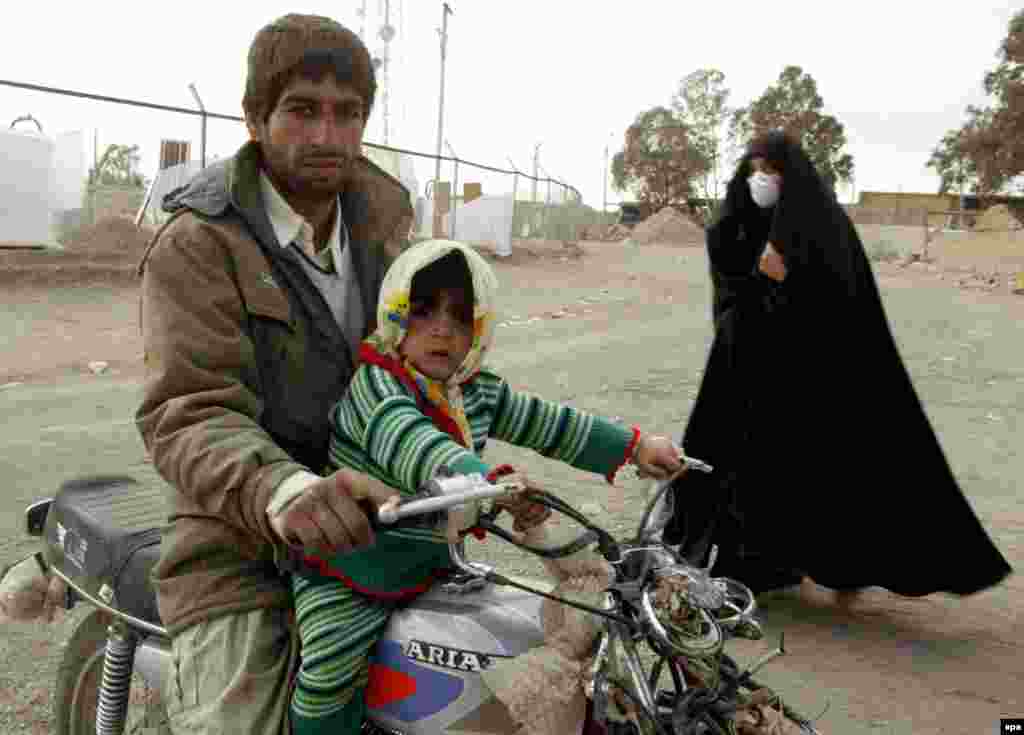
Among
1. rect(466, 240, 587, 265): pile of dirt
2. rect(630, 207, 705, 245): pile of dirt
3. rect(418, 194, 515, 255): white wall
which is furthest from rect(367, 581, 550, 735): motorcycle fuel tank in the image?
rect(630, 207, 705, 245): pile of dirt

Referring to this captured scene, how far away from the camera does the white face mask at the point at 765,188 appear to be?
5.35 metres

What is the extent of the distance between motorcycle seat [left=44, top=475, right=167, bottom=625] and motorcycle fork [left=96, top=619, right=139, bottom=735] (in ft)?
0.27

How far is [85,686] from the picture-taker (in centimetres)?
274

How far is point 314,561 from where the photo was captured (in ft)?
6.49

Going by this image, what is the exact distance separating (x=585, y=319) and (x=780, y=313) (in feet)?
40.5

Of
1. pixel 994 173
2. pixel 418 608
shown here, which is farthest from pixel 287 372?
pixel 994 173

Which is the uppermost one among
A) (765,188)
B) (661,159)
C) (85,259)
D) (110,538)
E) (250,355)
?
(661,159)

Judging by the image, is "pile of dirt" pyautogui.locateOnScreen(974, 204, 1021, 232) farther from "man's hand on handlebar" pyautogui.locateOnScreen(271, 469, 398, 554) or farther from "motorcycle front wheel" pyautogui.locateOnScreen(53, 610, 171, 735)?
"man's hand on handlebar" pyautogui.locateOnScreen(271, 469, 398, 554)

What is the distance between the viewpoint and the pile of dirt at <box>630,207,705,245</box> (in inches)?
1976

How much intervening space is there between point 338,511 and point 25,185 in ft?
44.5

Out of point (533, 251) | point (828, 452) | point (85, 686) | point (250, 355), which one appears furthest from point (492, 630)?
point (533, 251)

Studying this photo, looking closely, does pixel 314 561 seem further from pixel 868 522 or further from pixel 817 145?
pixel 817 145

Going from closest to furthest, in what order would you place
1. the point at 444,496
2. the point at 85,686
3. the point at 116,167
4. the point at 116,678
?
the point at 444,496, the point at 116,678, the point at 85,686, the point at 116,167

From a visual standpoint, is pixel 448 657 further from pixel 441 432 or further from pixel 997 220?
pixel 997 220
